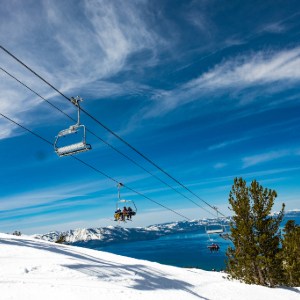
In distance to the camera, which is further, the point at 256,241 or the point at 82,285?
the point at 256,241

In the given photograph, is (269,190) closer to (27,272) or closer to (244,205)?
(244,205)

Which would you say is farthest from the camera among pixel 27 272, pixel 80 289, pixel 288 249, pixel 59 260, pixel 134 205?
pixel 288 249

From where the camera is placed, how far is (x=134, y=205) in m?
19.1

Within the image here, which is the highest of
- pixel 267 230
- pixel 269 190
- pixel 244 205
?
pixel 269 190

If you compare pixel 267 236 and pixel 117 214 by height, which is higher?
pixel 117 214

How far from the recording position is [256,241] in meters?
21.0

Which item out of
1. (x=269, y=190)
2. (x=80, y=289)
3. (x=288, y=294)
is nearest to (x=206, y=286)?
(x=288, y=294)

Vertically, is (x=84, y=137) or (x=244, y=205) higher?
(x=84, y=137)

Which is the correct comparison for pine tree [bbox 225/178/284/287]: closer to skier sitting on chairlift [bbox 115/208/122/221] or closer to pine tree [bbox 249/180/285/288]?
→ pine tree [bbox 249/180/285/288]

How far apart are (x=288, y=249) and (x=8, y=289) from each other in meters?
31.0

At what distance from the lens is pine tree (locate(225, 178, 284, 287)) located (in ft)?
68.0

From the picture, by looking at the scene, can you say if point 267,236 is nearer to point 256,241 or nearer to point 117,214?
point 256,241

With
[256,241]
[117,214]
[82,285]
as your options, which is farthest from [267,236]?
[82,285]

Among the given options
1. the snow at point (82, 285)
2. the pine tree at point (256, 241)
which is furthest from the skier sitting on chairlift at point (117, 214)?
the pine tree at point (256, 241)
